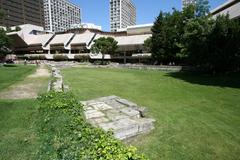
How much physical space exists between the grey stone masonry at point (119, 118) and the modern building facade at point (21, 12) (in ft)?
Answer: 393

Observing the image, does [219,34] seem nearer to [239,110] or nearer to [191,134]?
[239,110]

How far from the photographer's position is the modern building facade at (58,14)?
140 m

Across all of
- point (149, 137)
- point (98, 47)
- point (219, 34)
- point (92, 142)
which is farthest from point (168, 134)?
point (98, 47)

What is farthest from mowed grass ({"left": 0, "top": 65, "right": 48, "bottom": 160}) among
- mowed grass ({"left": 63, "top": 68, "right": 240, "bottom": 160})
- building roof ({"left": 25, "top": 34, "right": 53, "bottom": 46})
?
building roof ({"left": 25, "top": 34, "right": 53, "bottom": 46})

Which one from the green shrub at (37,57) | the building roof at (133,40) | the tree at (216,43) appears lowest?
the green shrub at (37,57)

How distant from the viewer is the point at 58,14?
146125 millimetres

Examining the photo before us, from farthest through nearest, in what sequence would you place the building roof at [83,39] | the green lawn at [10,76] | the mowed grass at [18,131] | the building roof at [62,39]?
the building roof at [62,39], the building roof at [83,39], the green lawn at [10,76], the mowed grass at [18,131]

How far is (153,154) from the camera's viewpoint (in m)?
4.74

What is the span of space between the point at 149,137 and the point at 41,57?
226ft

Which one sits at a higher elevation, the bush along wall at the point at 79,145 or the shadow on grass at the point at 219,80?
the bush along wall at the point at 79,145

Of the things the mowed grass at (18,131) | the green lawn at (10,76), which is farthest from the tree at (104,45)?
the mowed grass at (18,131)

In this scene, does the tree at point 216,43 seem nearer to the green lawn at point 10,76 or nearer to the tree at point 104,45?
the green lawn at point 10,76

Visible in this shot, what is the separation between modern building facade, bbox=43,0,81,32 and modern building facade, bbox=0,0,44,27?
8151mm

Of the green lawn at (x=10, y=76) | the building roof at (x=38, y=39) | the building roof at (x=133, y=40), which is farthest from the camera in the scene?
the building roof at (x=38, y=39)
